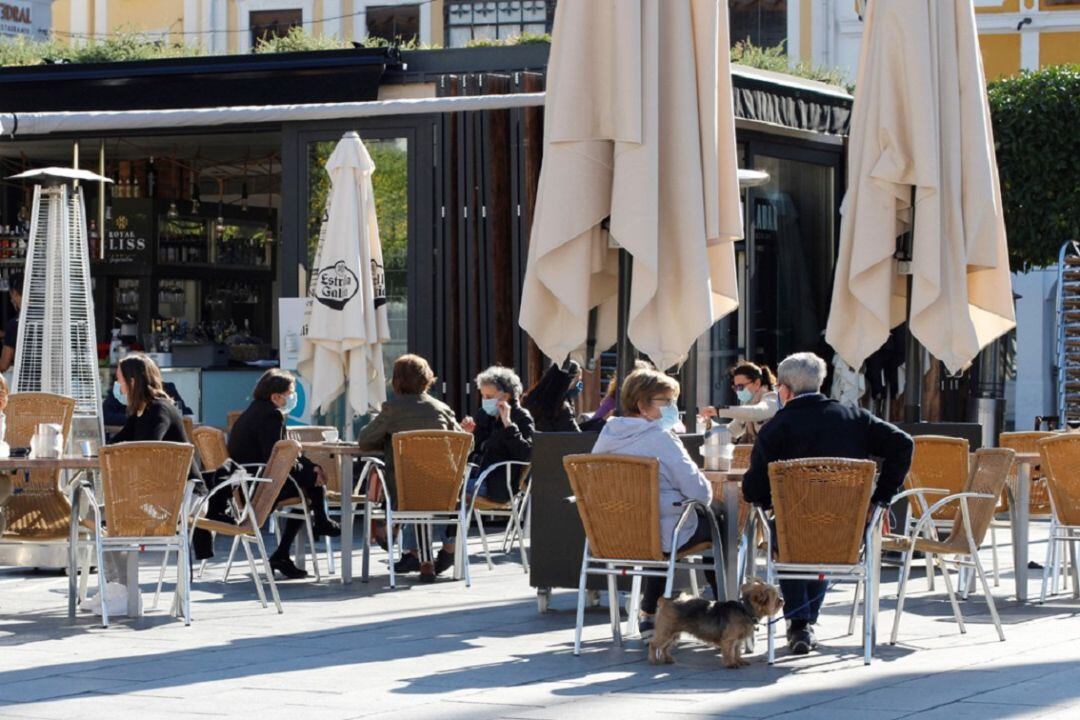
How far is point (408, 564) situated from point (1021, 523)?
3662 millimetres

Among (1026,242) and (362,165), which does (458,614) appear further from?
(1026,242)

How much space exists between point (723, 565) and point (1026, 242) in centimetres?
1396

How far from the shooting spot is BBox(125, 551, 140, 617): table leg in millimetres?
9523

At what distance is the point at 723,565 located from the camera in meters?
8.73

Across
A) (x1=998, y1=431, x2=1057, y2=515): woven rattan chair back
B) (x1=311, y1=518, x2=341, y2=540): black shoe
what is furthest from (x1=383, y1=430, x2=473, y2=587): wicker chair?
(x1=998, y1=431, x2=1057, y2=515): woven rattan chair back

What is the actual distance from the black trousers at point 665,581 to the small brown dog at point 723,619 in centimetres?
68

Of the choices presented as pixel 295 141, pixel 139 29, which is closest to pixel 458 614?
pixel 295 141

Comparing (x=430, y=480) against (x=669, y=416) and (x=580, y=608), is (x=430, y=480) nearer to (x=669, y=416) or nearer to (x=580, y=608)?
(x=669, y=416)

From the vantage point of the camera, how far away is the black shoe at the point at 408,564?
38.2 feet

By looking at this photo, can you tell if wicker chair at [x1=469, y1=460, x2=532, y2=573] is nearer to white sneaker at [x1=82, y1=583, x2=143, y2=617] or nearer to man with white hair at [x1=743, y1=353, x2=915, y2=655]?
white sneaker at [x1=82, y1=583, x2=143, y2=617]

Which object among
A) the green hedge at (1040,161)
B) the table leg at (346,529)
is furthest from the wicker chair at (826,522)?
the green hedge at (1040,161)

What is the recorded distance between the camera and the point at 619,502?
8.28 m

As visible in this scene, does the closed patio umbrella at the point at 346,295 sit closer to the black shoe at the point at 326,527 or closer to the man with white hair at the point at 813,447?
the black shoe at the point at 326,527

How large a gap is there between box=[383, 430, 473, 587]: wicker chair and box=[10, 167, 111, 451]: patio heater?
8.61 feet
